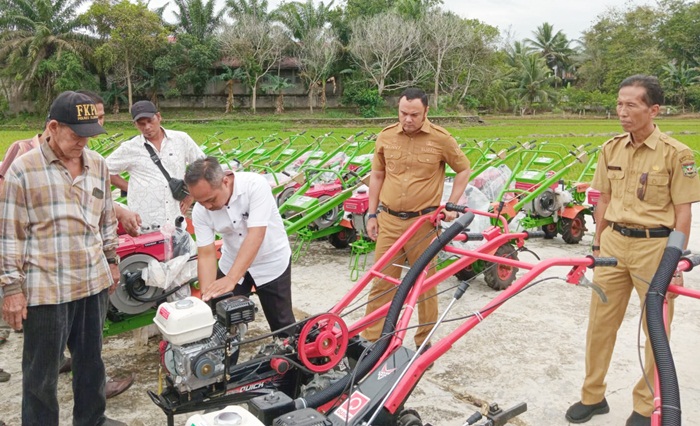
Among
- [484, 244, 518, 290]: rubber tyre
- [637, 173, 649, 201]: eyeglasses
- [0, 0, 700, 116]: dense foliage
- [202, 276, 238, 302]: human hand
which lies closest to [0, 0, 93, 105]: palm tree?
[0, 0, 700, 116]: dense foliage

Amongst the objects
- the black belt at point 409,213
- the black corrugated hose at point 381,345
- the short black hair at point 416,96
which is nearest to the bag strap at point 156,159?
the black belt at point 409,213

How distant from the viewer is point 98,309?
281 cm

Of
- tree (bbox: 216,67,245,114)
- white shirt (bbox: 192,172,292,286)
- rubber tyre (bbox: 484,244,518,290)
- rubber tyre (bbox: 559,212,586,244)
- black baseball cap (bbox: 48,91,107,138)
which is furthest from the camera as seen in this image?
tree (bbox: 216,67,245,114)

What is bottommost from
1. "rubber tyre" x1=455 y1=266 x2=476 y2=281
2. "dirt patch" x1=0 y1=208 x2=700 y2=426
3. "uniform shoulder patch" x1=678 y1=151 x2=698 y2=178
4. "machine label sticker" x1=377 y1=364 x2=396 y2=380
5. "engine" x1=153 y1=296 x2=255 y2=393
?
"dirt patch" x1=0 y1=208 x2=700 y2=426

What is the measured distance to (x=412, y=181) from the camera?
3797mm

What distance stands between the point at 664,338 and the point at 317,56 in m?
33.6

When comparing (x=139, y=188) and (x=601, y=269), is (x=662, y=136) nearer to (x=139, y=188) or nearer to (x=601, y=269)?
(x=601, y=269)

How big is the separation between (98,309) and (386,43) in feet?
108

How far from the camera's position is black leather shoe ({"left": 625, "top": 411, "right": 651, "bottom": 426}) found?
2.96 metres

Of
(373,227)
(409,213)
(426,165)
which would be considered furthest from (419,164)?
(373,227)

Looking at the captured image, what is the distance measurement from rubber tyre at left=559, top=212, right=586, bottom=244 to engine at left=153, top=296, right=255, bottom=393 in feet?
16.1

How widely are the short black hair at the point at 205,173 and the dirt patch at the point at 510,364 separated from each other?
1.22 m

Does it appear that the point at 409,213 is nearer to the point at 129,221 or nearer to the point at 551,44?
the point at 129,221

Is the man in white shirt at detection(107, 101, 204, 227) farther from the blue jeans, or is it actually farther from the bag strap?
the blue jeans
